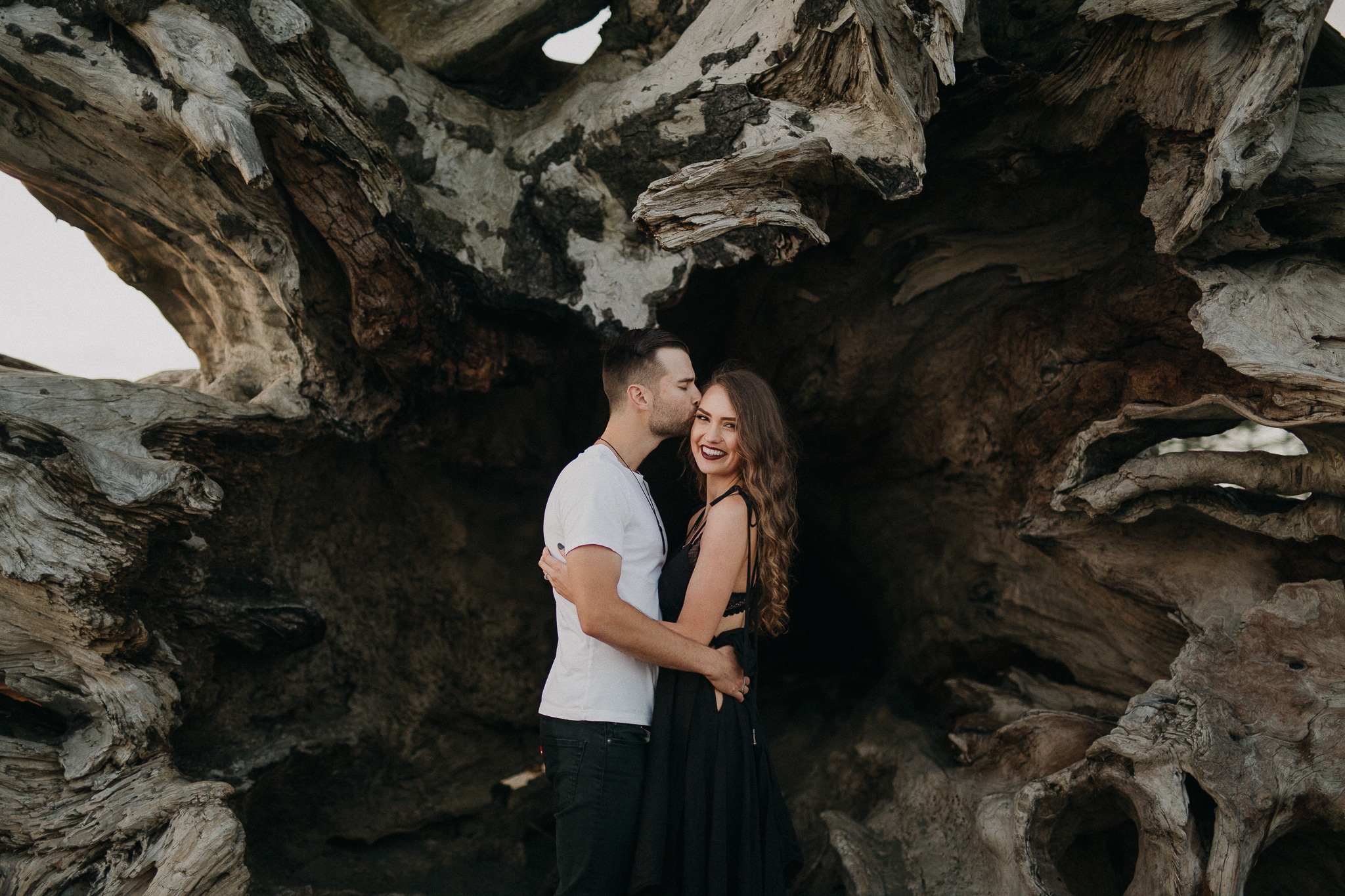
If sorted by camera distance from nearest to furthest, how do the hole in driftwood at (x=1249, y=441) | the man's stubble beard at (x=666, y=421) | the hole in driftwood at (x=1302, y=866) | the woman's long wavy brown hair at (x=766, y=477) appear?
the woman's long wavy brown hair at (x=766, y=477)
the man's stubble beard at (x=666, y=421)
the hole in driftwood at (x=1302, y=866)
the hole in driftwood at (x=1249, y=441)

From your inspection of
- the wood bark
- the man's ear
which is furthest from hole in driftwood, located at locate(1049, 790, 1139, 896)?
the man's ear

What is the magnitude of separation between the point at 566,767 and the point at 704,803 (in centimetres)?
41

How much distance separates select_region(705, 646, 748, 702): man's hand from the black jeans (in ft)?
0.89

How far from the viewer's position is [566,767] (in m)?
2.34

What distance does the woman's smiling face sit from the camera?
2621 mm

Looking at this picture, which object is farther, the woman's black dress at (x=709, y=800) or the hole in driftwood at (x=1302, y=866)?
the hole in driftwood at (x=1302, y=866)

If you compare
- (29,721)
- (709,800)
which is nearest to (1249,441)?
(709,800)

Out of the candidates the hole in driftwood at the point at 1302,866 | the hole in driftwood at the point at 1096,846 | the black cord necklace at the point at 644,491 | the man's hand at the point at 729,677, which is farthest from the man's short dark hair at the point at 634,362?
the hole in driftwood at the point at 1302,866

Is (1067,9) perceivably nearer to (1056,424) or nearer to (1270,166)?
(1270,166)

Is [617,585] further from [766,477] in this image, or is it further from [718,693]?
[766,477]

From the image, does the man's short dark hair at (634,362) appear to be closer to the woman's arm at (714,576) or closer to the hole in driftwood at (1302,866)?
the woman's arm at (714,576)

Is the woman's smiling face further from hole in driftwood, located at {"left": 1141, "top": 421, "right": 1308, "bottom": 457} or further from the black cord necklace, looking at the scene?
hole in driftwood, located at {"left": 1141, "top": 421, "right": 1308, "bottom": 457}

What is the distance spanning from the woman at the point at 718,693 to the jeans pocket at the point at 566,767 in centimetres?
20

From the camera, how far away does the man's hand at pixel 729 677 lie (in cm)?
241
